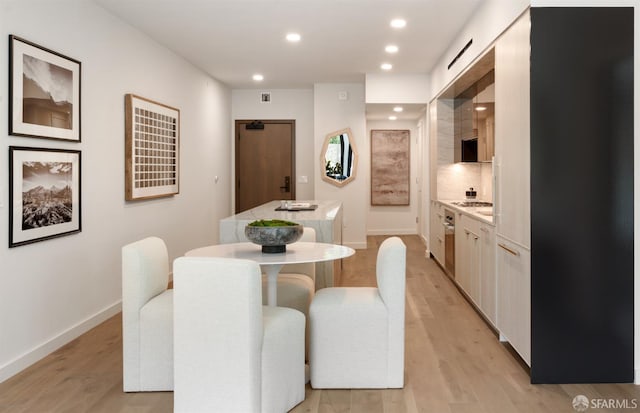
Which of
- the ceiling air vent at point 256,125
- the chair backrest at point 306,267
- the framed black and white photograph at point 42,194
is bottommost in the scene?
the chair backrest at point 306,267

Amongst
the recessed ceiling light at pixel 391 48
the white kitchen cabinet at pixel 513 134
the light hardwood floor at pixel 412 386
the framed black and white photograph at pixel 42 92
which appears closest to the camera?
the light hardwood floor at pixel 412 386

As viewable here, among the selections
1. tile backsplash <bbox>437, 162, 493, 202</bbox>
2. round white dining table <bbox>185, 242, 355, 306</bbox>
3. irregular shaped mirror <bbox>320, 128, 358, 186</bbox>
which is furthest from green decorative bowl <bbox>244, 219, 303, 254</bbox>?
irregular shaped mirror <bbox>320, 128, 358, 186</bbox>

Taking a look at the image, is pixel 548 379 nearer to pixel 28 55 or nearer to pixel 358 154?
pixel 28 55

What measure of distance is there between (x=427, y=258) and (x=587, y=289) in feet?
14.2

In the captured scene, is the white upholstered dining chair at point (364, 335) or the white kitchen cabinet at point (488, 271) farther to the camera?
the white kitchen cabinet at point (488, 271)

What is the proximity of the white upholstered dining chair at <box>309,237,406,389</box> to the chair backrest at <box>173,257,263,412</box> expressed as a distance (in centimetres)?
52

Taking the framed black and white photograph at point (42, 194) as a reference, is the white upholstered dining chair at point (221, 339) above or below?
below

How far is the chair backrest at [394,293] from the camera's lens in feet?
8.84

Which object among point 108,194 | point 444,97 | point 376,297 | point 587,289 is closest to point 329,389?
point 376,297

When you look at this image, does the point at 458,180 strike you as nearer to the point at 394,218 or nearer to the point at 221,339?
the point at 394,218

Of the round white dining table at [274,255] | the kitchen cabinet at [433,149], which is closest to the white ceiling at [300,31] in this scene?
the kitchen cabinet at [433,149]

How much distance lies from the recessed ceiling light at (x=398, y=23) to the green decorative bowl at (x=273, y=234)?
258 centimetres

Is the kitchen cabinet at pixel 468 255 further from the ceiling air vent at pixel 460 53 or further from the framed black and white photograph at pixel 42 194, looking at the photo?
the framed black and white photograph at pixel 42 194

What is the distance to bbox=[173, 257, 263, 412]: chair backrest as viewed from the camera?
87.9 inches
